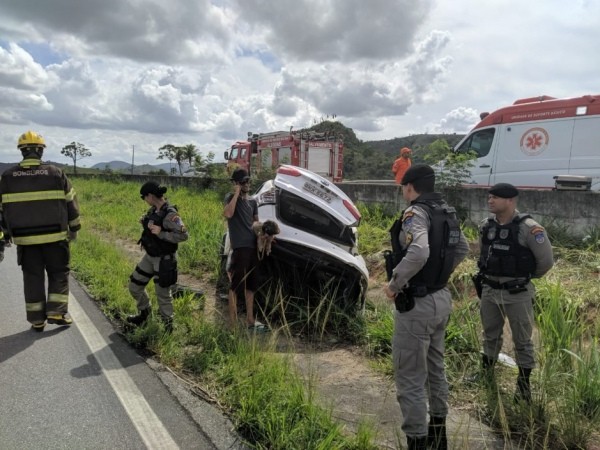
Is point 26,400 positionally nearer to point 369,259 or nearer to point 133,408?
point 133,408

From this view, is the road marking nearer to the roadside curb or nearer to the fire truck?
the roadside curb

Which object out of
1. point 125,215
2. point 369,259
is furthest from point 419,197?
point 125,215

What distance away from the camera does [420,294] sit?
2852mm

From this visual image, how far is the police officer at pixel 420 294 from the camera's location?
9.04ft

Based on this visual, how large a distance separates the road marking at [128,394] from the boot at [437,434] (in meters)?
1.54

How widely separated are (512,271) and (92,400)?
3177 millimetres

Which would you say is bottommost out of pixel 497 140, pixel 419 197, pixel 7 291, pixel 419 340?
pixel 7 291

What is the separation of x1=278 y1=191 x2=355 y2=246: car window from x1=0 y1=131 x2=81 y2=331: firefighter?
2.38 m

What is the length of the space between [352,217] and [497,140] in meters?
6.70

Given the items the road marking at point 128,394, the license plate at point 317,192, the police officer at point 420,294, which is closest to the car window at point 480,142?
the license plate at point 317,192

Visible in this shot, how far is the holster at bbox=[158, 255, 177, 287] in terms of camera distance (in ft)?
15.1

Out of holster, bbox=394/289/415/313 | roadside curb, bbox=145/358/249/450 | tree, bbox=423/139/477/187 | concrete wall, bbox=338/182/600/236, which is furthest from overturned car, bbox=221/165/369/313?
tree, bbox=423/139/477/187

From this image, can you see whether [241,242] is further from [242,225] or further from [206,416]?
[206,416]

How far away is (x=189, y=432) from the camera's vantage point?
3002 millimetres
